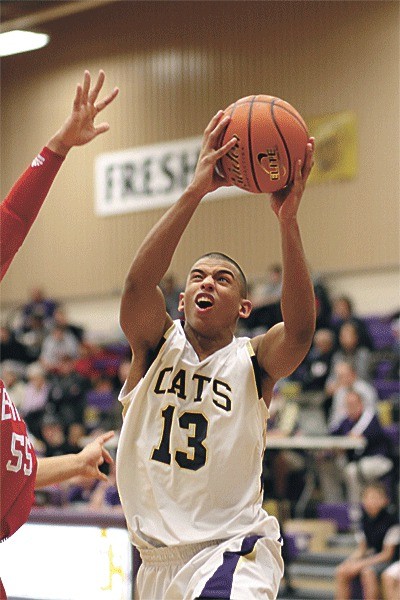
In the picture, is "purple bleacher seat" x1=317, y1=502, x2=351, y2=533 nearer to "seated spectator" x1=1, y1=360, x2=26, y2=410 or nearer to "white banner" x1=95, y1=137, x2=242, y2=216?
"seated spectator" x1=1, y1=360, x2=26, y2=410

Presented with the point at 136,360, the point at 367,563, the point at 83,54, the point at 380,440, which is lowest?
the point at 367,563

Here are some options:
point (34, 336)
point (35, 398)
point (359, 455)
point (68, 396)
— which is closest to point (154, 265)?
point (359, 455)

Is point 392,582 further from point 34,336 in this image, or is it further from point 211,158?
point 34,336

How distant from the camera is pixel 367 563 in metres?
8.14

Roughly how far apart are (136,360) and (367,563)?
200 inches

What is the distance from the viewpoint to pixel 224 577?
11.2ft

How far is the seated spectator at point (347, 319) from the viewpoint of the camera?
11.9 m

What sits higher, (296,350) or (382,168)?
(382,168)

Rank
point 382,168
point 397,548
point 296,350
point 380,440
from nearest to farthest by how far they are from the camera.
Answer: point 296,350 → point 397,548 → point 380,440 → point 382,168

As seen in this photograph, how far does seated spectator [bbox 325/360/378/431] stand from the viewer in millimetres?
10836

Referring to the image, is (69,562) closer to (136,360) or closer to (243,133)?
(136,360)

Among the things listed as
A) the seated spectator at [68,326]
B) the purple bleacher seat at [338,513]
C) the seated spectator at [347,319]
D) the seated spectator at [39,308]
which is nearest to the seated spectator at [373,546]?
the purple bleacher seat at [338,513]

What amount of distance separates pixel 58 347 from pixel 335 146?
5.71 meters

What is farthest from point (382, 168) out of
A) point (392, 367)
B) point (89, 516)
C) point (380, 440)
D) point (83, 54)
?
point (89, 516)
